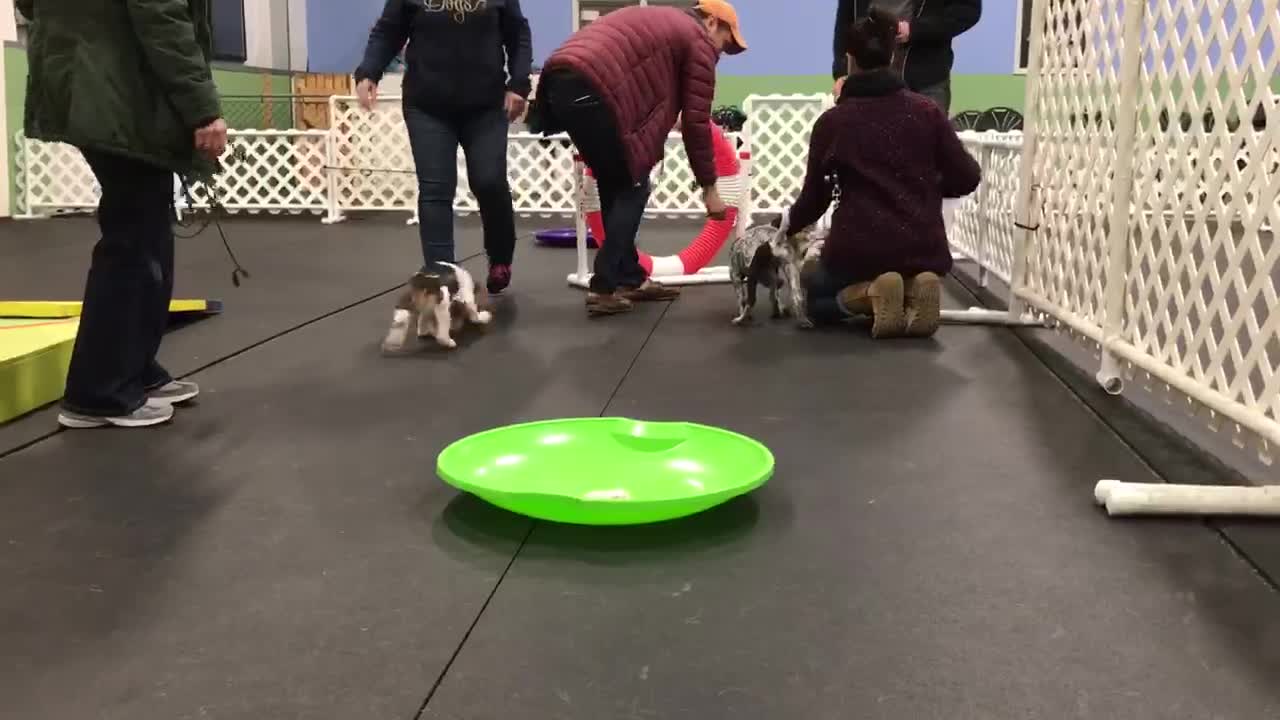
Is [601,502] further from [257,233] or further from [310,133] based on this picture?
[310,133]

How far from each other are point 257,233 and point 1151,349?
5.43 meters

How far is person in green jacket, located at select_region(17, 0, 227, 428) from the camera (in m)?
1.81

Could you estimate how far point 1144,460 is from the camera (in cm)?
187

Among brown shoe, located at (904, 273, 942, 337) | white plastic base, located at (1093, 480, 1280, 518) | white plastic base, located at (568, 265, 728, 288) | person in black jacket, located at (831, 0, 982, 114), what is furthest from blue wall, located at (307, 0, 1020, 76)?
white plastic base, located at (1093, 480, 1280, 518)

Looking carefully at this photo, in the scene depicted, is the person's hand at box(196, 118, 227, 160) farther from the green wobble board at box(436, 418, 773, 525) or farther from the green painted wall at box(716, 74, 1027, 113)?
the green painted wall at box(716, 74, 1027, 113)

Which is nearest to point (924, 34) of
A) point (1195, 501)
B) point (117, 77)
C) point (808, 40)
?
point (1195, 501)

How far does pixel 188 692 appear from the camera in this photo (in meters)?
1.07

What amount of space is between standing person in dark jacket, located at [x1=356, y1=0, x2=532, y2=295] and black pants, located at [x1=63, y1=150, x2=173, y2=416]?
113 cm

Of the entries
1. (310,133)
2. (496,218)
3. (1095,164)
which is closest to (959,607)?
(1095,164)

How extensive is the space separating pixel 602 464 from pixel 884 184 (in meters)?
1.52

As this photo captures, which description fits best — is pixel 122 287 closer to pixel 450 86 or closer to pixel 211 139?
pixel 211 139

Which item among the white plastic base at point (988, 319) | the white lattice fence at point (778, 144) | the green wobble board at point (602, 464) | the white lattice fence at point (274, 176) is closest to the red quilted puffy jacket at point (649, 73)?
the white plastic base at point (988, 319)

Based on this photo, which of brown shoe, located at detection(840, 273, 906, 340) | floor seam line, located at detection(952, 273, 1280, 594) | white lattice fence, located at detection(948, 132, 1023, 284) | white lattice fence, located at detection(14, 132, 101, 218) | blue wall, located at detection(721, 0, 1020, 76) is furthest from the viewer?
blue wall, located at detection(721, 0, 1020, 76)

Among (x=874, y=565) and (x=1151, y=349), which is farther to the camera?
(x=1151, y=349)
